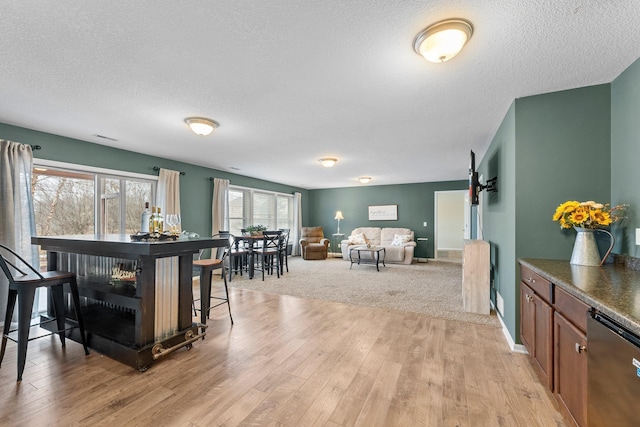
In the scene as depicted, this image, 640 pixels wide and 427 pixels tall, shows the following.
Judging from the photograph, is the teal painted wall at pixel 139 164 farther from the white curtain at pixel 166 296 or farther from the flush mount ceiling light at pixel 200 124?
the white curtain at pixel 166 296

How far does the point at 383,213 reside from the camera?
8945 millimetres

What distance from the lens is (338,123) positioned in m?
3.26

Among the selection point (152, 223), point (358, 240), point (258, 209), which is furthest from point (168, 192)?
point (358, 240)

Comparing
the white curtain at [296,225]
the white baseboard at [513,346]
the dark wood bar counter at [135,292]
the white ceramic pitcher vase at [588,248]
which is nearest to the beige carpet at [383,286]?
the white baseboard at [513,346]

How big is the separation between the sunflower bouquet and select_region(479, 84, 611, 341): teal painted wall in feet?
0.81

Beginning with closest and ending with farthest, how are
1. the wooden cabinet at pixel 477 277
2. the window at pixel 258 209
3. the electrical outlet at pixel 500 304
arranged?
1. the electrical outlet at pixel 500 304
2. the wooden cabinet at pixel 477 277
3. the window at pixel 258 209

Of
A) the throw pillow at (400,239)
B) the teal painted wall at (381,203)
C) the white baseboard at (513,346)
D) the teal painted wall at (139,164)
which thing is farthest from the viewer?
the teal painted wall at (381,203)

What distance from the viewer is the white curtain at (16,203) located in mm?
3086

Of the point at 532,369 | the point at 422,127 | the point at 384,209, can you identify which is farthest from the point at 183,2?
the point at 384,209

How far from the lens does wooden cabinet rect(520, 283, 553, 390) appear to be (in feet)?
5.79

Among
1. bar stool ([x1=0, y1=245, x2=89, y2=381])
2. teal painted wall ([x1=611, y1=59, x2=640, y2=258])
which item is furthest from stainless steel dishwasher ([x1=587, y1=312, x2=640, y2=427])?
bar stool ([x1=0, y1=245, x2=89, y2=381])

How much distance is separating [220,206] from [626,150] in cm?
619

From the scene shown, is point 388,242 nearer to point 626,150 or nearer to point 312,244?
point 312,244

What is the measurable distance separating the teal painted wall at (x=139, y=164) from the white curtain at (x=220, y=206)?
0.12m
